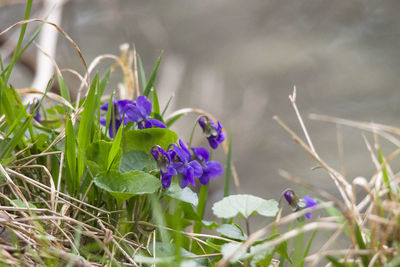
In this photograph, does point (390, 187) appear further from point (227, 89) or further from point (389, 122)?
point (227, 89)

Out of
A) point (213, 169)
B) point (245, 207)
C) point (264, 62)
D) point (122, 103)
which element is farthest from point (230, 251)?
point (264, 62)

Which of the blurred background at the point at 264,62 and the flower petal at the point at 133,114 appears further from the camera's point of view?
the blurred background at the point at 264,62

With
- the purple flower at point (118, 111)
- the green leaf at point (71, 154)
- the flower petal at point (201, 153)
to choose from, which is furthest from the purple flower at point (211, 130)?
the green leaf at point (71, 154)

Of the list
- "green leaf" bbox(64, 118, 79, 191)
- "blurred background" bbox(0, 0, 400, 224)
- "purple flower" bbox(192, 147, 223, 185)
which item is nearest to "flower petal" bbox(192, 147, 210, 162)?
"purple flower" bbox(192, 147, 223, 185)

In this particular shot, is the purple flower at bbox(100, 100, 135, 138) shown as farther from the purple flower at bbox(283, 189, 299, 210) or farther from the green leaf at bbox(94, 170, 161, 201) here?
the purple flower at bbox(283, 189, 299, 210)

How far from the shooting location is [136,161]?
100 cm

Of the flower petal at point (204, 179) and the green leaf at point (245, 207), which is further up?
the green leaf at point (245, 207)

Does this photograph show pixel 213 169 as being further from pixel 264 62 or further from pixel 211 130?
pixel 264 62

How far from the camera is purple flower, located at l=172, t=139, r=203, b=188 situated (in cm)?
93

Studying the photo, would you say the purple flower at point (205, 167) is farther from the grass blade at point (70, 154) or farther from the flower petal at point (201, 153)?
the grass blade at point (70, 154)

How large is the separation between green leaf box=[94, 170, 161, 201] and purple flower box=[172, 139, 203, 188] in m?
0.05

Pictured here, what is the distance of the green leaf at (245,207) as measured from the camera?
0.83 m

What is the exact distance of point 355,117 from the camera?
4945 millimetres

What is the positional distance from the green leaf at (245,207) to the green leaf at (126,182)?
0.12 meters
